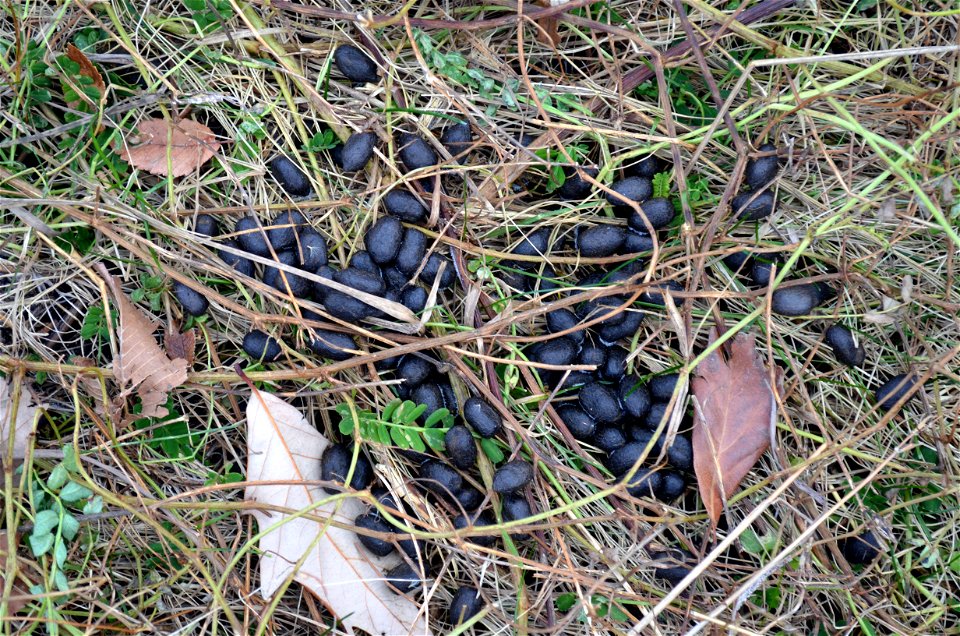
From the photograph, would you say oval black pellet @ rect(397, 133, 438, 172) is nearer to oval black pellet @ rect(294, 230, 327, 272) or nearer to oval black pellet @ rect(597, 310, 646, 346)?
oval black pellet @ rect(294, 230, 327, 272)

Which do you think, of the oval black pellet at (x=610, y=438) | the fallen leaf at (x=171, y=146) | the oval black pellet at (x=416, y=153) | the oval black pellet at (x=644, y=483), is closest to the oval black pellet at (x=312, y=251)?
the oval black pellet at (x=416, y=153)

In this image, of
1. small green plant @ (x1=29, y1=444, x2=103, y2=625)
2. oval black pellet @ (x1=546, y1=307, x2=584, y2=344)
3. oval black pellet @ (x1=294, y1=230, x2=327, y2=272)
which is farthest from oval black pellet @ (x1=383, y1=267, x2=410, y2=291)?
small green plant @ (x1=29, y1=444, x2=103, y2=625)

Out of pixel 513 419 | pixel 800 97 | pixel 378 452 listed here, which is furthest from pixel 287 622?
pixel 800 97

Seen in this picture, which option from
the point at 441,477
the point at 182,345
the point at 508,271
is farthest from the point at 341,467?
the point at 508,271

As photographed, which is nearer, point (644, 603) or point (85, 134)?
point (644, 603)

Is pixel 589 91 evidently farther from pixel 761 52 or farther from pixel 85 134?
pixel 85 134

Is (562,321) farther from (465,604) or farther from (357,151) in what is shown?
(465,604)
